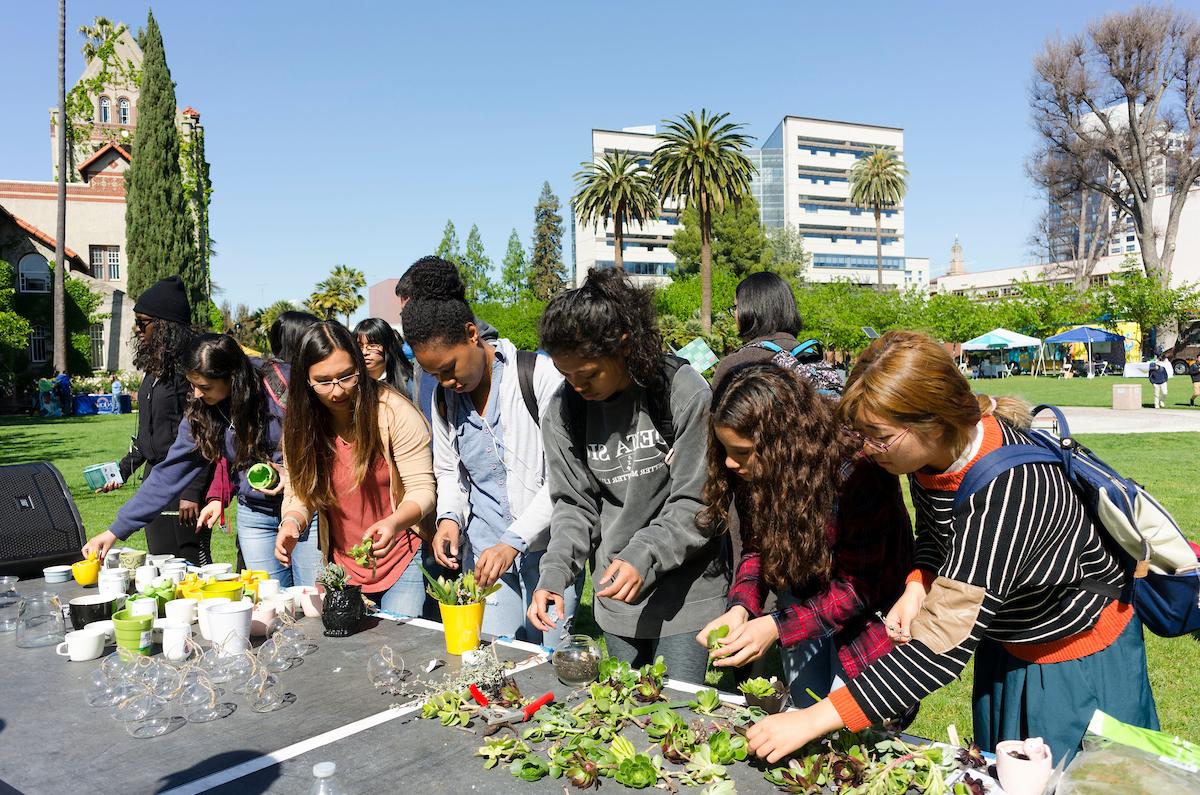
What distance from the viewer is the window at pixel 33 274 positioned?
32.5 m

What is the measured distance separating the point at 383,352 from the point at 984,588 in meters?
3.98

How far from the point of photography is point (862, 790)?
1.54 m

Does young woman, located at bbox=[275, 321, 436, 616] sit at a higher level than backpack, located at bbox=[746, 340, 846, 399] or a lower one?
lower

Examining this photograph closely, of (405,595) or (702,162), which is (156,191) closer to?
(702,162)

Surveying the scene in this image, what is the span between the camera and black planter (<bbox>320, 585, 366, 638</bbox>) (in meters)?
2.64

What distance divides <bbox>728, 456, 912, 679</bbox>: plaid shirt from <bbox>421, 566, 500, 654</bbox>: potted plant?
0.75 meters

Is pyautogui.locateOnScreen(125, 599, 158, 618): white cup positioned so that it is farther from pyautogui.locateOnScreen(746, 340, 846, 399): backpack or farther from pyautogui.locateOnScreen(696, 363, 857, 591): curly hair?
pyautogui.locateOnScreen(746, 340, 846, 399): backpack

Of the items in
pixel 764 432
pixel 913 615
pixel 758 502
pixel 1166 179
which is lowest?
pixel 913 615

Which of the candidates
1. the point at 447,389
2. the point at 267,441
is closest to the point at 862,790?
the point at 447,389

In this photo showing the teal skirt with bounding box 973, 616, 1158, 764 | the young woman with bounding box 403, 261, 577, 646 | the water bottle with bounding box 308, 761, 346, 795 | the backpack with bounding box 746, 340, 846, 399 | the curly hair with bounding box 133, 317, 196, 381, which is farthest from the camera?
the curly hair with bounding box 133, 317, 196, 381

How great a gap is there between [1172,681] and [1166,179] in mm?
44903

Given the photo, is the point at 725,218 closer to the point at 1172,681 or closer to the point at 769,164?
the point at 769,164

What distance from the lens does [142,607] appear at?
266cm

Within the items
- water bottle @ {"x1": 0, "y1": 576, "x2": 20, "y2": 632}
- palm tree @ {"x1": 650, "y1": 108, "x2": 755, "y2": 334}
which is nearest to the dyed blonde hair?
water bottle @ {"x1": 0, "y1": 576, "x2": 20, "y2": 632}
